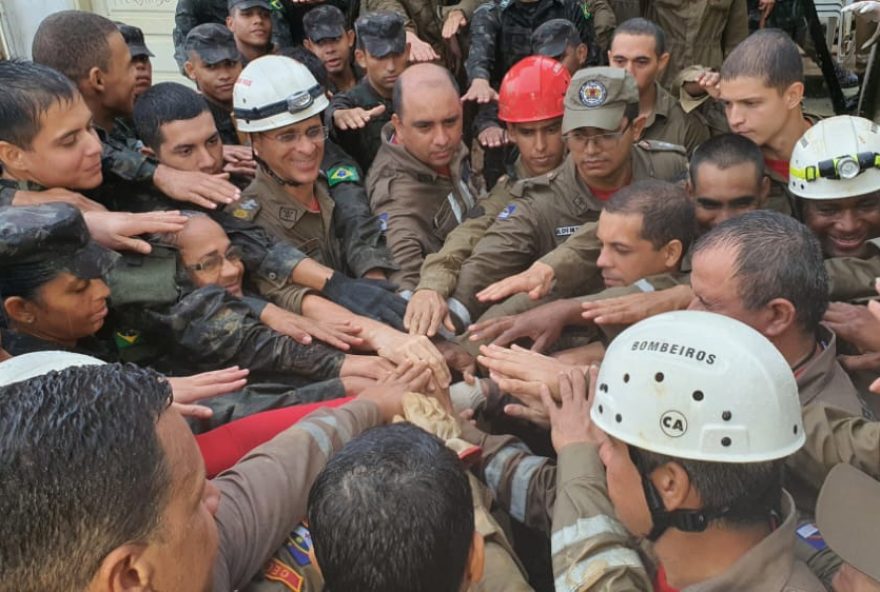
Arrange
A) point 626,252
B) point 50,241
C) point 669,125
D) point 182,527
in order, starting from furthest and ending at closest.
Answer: point 669,125 < point 626,252 < point 50,241 < point 182,527

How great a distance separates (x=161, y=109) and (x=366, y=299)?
140 cm

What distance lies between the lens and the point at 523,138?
452 centimetres

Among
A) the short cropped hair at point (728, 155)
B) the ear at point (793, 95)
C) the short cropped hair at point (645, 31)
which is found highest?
the short cropped hair at point (645, 31)

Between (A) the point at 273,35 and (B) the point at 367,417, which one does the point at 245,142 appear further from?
(B) the point at 367,417

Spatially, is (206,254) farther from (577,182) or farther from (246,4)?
(246,4)

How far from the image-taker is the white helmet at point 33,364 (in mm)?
1937

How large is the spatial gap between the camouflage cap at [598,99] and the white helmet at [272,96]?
4.39ft

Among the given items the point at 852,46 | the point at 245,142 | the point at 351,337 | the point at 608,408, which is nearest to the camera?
the point at 608,408

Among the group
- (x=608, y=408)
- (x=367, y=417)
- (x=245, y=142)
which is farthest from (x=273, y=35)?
(x=608, y=408)

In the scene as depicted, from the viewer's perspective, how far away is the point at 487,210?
4348mm

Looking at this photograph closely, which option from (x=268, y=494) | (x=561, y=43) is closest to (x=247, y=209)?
(x=268, y=494)

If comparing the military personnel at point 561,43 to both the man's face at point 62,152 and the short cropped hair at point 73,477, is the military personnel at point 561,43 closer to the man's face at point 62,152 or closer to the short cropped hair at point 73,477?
the man's face at point 62,152

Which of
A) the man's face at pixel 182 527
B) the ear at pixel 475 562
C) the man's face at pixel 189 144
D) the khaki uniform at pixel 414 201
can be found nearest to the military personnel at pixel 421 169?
the khaki uniform at pixel 414 201

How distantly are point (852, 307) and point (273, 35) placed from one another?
180 inches
